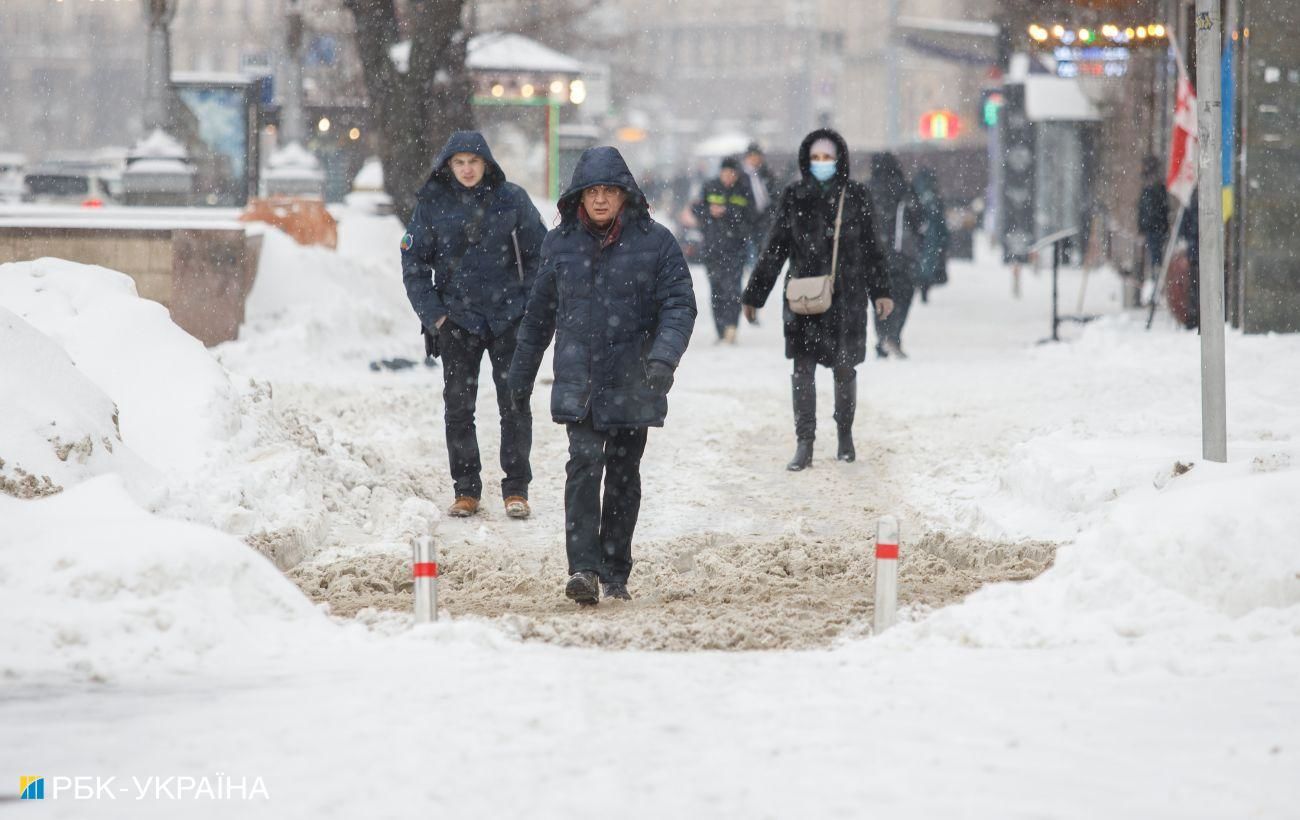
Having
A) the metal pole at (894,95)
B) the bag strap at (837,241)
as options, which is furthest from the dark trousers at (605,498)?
the metal pole at (894,95)

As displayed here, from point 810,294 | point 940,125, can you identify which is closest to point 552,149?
point 810,294

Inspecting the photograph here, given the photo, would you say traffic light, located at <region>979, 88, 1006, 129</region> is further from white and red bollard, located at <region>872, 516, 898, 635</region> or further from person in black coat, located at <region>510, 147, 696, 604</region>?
white and red bollard, located at <region>872, 516, 898, 635</region>

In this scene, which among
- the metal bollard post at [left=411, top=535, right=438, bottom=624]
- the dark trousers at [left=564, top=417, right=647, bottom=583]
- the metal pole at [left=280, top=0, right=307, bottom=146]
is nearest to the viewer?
the metal bollard post at [left=411, top=535, right=438, bottom=624]

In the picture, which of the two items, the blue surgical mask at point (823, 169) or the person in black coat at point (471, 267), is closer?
the person in black coat at point (471, 267)

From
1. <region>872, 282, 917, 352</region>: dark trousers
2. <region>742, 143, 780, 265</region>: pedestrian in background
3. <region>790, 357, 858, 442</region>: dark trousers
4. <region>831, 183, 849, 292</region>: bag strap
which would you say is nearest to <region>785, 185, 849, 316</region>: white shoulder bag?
<region>831, 183, 849, 292</region>: bag strap

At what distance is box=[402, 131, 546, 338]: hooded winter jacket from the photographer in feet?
26.3

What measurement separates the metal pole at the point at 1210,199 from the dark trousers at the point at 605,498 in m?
2.43

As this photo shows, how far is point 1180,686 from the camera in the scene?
4.54 metres

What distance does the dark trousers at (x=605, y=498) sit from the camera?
6352 millimetres

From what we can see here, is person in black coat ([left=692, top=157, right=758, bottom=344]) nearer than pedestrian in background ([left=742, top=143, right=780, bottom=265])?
Yes

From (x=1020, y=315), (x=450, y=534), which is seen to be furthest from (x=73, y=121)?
(x=450, y=534)

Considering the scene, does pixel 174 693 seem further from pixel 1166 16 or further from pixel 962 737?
pixel 1166 16

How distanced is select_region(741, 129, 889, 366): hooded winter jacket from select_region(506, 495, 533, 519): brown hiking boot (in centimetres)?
196

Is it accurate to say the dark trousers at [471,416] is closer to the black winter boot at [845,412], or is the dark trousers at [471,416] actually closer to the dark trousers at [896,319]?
the black winter boot at [845,412]
